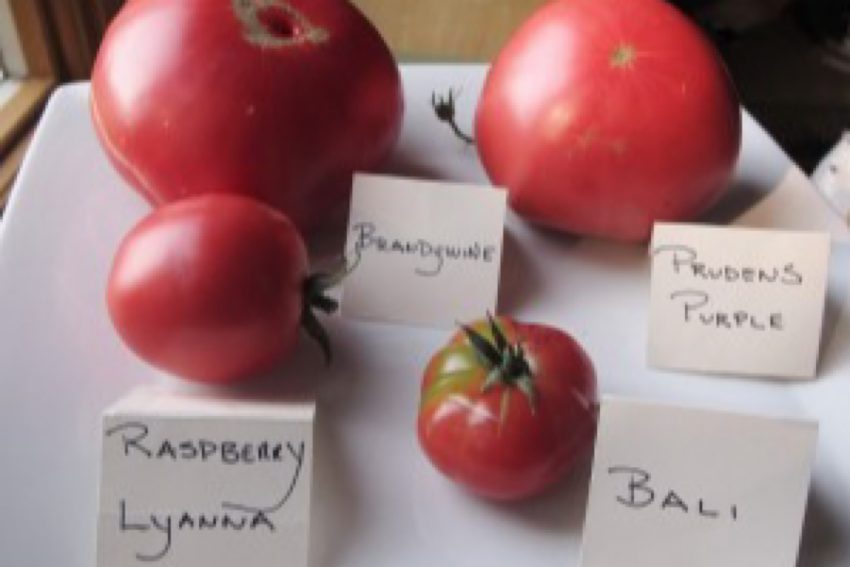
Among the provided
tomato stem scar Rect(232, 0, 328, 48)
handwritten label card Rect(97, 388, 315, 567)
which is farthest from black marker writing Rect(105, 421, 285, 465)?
tomato stem scar Rect(232, 0, 328, 48)

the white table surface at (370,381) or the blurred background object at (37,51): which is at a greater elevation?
the blurred background object at (37,51)

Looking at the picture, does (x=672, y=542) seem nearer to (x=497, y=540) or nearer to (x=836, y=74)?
(x=497, y=540)

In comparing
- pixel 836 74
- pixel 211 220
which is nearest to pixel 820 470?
pixel 211 220

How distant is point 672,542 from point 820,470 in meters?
0.10

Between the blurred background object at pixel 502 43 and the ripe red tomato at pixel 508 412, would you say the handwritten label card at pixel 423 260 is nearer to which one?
the ripe red tomato at pixel 508 412

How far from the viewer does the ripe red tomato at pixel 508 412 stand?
44 centimetres

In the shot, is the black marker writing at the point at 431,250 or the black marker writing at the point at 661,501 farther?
the black marker writing at the point at 431,250

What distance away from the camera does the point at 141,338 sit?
479 mm

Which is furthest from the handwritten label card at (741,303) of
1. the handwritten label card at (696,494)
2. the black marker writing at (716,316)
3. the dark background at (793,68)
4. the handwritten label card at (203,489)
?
the dark background at (793,68)

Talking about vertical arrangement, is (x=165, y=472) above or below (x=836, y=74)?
above

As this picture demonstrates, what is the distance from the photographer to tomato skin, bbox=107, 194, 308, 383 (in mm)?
464

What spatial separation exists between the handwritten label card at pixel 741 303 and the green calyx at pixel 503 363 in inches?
5.1

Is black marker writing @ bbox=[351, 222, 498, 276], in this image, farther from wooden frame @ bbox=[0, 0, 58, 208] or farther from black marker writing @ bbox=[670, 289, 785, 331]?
wooden frame @ bbox=[0, 0, 58, 208]

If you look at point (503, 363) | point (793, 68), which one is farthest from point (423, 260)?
point (793, 68)
